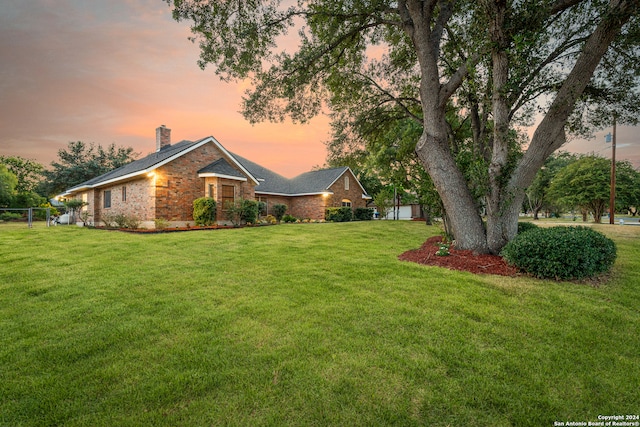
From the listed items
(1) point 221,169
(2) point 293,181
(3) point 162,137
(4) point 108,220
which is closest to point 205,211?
(1) point 221,169

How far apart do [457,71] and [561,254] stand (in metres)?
5.43

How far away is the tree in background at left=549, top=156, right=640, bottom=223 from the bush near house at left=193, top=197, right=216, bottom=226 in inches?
1290

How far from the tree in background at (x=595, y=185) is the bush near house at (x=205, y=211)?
108 ft

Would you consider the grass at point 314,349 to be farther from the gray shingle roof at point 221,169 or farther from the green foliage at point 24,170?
the green foliage at point 24,170

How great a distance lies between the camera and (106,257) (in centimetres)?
696

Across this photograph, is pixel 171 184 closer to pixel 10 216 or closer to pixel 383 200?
pixel 383 200

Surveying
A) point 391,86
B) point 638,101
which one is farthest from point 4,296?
point 638,101

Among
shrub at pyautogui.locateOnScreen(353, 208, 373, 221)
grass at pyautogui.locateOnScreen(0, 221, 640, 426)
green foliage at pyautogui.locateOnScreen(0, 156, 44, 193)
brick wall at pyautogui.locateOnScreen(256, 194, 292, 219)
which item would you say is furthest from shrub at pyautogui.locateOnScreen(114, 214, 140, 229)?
green foliage at pyautogui.locateOnScreen(0, 156, 44, 193)

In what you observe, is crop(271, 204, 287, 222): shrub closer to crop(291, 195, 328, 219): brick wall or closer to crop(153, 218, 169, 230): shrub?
crop(291, 195, 328, 219): brick wall

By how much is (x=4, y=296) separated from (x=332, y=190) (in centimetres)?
2163

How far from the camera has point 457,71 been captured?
24.1 ft

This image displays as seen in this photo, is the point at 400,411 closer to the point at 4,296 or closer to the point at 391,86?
the point at 4,296

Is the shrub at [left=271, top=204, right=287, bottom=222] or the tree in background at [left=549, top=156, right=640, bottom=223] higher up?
the tree in background at [left=549, top=156, right=640, bottom=223]

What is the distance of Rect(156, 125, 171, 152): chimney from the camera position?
58.7ft
